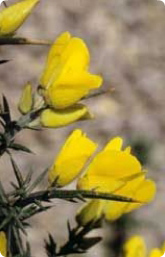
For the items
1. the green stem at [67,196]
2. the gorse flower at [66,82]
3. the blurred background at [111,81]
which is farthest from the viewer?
the blurred background at [111,81]

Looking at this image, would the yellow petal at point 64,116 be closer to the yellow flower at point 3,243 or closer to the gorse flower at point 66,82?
the gorse flower at point 66,82

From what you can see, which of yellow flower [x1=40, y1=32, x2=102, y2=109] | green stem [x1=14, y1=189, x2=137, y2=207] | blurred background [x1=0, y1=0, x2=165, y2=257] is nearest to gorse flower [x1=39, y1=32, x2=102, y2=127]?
yellow flower [x1=40, y1=32, x2=102, y2=109]

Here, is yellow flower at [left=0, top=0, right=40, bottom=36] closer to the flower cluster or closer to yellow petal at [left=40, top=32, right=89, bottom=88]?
yellow petal at [left=40, top=32, right=89, bottom=88]

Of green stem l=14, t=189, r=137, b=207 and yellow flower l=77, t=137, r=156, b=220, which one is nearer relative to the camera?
green stem l=14, t=189, r=137, b=207

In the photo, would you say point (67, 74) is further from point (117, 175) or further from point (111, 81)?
point (111, 81)

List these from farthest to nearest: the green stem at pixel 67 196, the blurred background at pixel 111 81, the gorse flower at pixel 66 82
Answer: the blurred background at pixel 111 81 → the gorse flower at pixel 66 82 → the green stem at pixel 67 196

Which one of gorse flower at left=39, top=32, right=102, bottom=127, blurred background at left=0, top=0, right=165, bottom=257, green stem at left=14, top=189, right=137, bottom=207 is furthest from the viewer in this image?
blurred background at left=0, top=0, right=165, bottom=257

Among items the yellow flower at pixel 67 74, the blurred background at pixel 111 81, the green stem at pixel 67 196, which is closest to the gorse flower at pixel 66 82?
the yellow flower at pixel 67 74

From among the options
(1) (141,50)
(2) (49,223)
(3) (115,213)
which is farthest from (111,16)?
(3) (115,213)
